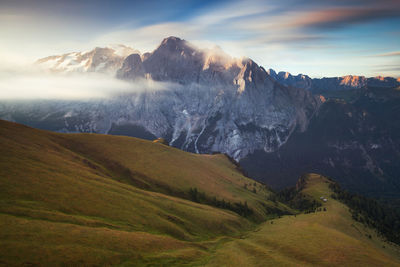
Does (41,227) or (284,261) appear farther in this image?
(284,261)

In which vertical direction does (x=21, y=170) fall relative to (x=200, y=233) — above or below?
above

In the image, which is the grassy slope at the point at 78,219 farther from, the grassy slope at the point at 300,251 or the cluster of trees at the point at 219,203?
the cluster of trees at the point at 219,203

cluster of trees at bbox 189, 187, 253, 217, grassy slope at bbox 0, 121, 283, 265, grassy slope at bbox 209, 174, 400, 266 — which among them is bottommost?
cluster of trees at bbox 189, 187, 253, 217

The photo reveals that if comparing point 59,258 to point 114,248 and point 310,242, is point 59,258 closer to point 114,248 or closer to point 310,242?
point 114,248

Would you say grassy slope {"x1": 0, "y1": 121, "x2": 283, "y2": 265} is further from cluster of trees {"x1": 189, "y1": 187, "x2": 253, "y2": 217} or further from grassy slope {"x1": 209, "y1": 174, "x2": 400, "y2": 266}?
cluster of trees {"x1": 189, "y1": 187, "x2": 253, "y2": 217}

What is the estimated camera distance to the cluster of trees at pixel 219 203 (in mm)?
183875

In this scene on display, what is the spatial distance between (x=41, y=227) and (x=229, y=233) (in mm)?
86389

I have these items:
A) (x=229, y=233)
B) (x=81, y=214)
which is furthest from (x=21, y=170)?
(x=229, y=233)

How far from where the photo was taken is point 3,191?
75250 mm

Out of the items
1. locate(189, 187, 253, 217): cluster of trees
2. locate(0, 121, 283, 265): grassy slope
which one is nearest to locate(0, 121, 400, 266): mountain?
locate(0, 121, 283, 265): grassy slope

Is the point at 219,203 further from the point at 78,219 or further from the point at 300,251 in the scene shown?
the point at 78,219

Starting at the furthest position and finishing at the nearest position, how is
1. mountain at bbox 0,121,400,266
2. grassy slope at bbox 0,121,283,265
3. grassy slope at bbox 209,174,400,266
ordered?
1. grassy slope at bbox 209,174,400,266
2. mountain at bbox 0,121,400,266
3. grassy slope at bbox 0,121,283,265

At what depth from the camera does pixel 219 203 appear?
187375mm

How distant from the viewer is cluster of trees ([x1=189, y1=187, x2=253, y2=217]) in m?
184
